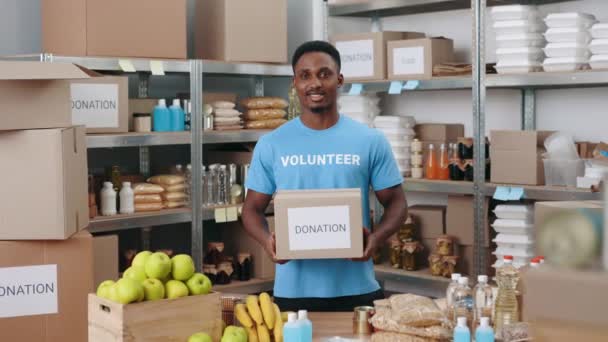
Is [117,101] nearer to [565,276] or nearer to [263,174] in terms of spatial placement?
[263,174]

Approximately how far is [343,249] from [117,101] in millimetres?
2180

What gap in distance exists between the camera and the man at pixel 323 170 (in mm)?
2971

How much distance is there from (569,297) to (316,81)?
223cm

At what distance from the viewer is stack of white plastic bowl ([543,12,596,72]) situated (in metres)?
4.05

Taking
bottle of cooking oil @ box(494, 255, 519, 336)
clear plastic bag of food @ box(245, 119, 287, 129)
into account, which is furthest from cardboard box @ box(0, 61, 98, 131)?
clear plastic bag of food @ box(245, 119, 287, 129)

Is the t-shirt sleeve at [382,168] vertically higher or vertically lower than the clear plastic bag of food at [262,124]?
lower

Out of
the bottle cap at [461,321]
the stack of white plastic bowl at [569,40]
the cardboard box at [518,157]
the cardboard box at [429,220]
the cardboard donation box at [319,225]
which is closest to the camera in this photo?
the bottle cap at [461,321]

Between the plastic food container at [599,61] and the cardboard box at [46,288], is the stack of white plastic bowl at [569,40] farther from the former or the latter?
the cardboard box at [46,288]

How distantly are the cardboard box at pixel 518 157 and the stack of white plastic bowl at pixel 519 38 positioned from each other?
1.06 ft

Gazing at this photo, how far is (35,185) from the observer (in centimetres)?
305

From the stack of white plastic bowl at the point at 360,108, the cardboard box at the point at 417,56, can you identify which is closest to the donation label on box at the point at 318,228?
the cardboard box at the point at 417,56

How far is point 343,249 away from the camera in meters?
2.63

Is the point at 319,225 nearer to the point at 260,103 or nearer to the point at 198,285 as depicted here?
the point at 198,285

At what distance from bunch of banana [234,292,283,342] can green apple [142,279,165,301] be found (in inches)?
10.0
